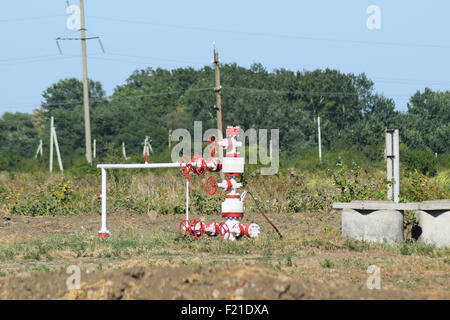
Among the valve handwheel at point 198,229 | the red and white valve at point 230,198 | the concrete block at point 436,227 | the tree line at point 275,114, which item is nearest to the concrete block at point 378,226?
the concrete block at point 436,227

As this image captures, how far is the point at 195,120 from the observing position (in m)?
77.4

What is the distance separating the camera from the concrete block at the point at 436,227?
11211 mm

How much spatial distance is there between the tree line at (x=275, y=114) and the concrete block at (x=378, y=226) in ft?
163

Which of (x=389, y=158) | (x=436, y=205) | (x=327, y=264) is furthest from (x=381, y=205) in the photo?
(x=327, y=264)

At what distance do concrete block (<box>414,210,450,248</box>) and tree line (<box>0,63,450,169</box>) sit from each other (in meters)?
49.6

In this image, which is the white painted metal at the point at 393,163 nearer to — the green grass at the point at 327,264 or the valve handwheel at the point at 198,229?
the valve handwheel at the point at 198,229

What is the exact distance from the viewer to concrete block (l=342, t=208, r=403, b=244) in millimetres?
11484

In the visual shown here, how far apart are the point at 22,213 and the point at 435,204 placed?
10704 mm

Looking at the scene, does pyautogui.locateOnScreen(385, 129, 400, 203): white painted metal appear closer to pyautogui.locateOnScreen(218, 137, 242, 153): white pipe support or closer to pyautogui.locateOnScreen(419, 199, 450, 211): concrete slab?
pyautogui.locateOnScreen(419, 199, 450, 211): concrete slab

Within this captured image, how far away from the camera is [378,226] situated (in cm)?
1152

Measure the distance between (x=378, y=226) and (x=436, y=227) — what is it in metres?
0.96

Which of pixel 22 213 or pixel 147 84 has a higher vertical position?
pixel 147 84

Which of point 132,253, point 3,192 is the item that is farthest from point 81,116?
point 132,253
